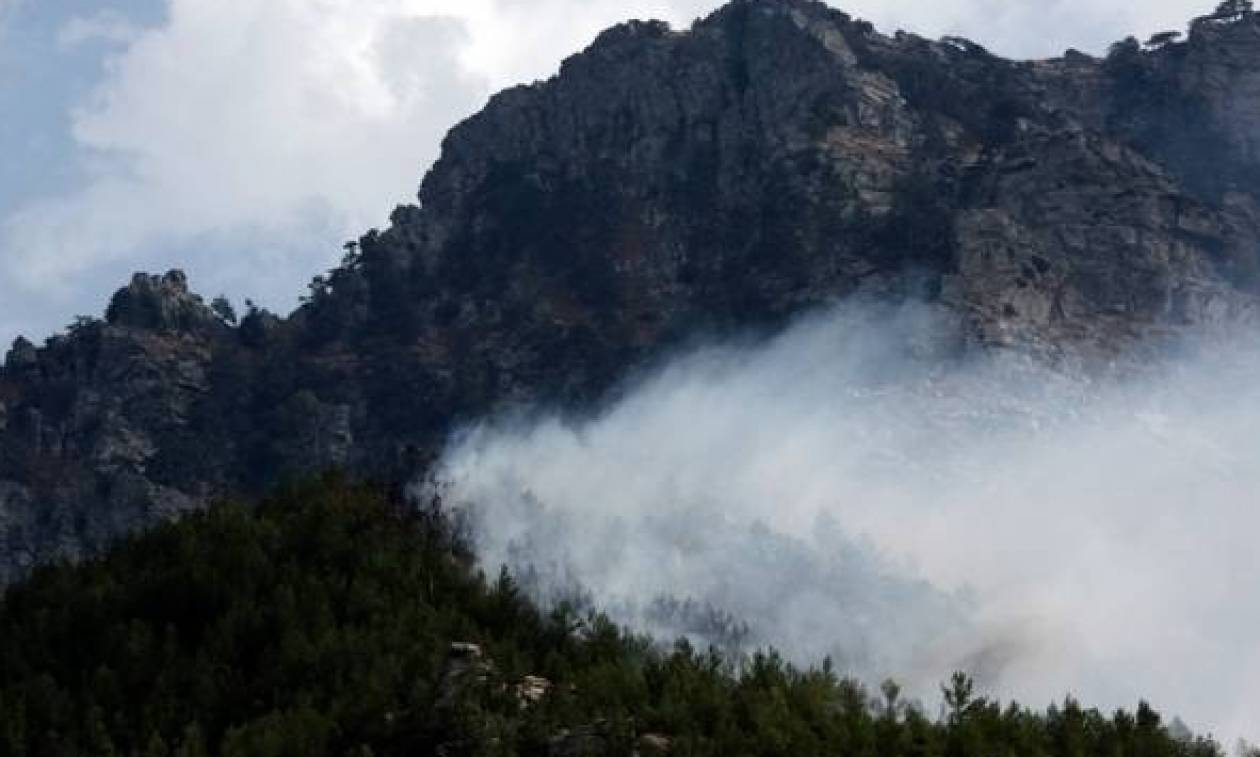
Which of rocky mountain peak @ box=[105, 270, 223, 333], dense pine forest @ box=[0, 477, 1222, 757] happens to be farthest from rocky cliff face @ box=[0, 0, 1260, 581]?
dense pine forest @ box=[0, 477, 1222, 757]

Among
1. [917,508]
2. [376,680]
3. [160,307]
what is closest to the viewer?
[376,680]

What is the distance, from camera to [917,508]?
138 meters

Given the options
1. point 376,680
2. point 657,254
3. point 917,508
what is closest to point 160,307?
point 657,254

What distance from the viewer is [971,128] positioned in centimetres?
18788

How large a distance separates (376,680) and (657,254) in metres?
141

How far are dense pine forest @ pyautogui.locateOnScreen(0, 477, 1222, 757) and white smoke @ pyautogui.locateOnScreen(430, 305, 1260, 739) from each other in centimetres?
2759

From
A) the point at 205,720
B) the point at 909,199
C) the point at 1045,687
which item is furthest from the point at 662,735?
the point at 909,199

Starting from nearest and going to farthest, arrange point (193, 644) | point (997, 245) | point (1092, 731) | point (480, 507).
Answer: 1. point (1092, 731)
2. point (193, 644)
3. point (480, 507)
4. point (997, 245)

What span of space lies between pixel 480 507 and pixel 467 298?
8296 centimetres

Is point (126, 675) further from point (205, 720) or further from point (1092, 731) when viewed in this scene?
point (1092, 731)

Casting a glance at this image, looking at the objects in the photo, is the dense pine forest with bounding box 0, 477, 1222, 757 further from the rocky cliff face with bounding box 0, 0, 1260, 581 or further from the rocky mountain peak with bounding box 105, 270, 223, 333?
the rocky mountain peak with bounding box 105, 270, 223, 333

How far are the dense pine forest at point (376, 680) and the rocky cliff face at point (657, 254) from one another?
88.1 m

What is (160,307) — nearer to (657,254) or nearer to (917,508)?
(657,254)

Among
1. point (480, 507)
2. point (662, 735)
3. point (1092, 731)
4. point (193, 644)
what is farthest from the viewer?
point (480, 507)
